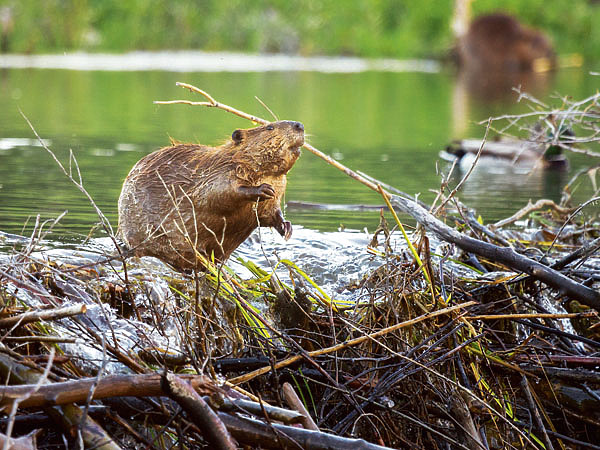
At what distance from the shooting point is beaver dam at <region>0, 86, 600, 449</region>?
2145mm

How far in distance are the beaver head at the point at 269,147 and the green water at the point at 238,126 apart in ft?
3.14

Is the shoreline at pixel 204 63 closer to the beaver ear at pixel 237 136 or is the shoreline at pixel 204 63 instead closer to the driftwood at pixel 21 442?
the beaver ear at pixel 237 136

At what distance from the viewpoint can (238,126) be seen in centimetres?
1217

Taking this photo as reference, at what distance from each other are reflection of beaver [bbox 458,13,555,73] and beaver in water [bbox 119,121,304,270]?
2545 centimetres

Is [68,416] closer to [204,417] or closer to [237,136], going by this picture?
[204,417]

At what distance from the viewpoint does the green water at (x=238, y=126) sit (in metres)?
5.85

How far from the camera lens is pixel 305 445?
212 cm

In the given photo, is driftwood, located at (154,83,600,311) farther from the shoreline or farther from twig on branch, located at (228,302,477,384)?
the shoreline

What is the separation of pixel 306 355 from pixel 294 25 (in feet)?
112

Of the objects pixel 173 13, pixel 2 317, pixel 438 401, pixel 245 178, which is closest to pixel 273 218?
pixel 245 178

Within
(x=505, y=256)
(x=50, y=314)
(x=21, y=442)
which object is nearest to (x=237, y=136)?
(x=505, y=256)

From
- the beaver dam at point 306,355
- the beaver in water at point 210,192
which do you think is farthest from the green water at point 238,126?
the beaver dam at point 306,355

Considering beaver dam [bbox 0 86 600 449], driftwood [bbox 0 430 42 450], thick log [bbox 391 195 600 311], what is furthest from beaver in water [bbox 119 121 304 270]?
driftwood [bbox 0 430 42 450]

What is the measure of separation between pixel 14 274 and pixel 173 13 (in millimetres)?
33527
